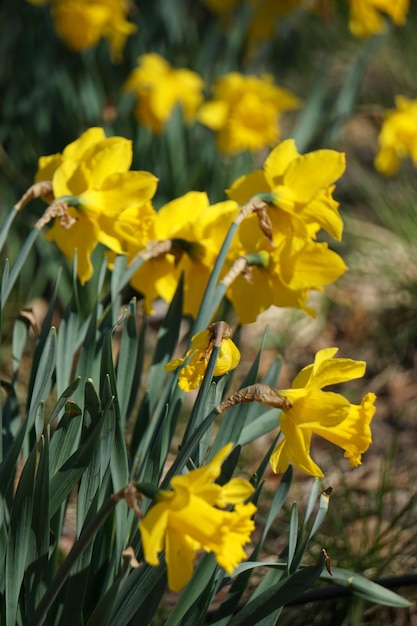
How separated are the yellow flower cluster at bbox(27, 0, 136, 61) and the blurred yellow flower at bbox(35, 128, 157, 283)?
71.9 inches

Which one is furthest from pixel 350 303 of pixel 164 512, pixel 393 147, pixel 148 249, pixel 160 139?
pixel 164 512

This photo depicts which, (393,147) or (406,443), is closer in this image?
(406,443)

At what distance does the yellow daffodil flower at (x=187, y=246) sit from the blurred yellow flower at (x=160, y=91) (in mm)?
1579

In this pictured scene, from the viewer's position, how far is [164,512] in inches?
35.4

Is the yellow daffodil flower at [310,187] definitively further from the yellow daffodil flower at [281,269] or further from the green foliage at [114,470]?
the green foliage at [114,470]

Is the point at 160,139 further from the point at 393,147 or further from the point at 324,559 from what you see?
the point at 324,559

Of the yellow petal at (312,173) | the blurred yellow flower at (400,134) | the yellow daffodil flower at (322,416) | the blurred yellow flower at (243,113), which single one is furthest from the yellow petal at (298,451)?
the blurred yellow flower at (243,113)

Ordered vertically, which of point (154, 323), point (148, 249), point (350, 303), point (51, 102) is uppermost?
point (148, 249)

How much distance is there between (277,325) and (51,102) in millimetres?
1247

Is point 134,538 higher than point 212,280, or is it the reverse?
point 212,280

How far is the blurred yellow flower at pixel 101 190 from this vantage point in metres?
1.42

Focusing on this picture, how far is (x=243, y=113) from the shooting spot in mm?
3092

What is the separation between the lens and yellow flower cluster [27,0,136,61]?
310 centimetres

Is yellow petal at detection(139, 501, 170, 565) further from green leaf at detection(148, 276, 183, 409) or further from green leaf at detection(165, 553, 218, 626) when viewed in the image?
green leaf at detection(148, 276, 183, 409)
